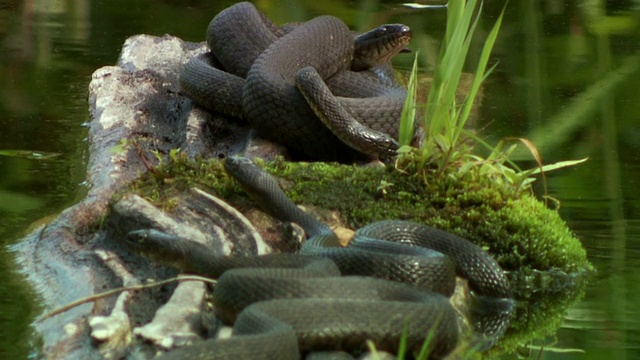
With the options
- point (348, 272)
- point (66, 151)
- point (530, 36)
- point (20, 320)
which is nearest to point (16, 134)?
point (66, 151)

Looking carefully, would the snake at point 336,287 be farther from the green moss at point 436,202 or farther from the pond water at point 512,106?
the pond water at point 512,106

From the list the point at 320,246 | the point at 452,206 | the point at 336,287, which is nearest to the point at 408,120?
the point at 452,206

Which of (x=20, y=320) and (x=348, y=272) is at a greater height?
(x=348, y=272)

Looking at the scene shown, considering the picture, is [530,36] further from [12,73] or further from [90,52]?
[12,73]

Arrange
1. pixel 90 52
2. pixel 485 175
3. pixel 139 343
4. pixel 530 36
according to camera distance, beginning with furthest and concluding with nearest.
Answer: pixel 530 36 < pixel 90 52 < pixel 485 175 < pixel 139 343

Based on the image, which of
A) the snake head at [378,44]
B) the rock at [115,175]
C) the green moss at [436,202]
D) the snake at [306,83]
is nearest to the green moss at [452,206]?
the green moss at [436,202]
